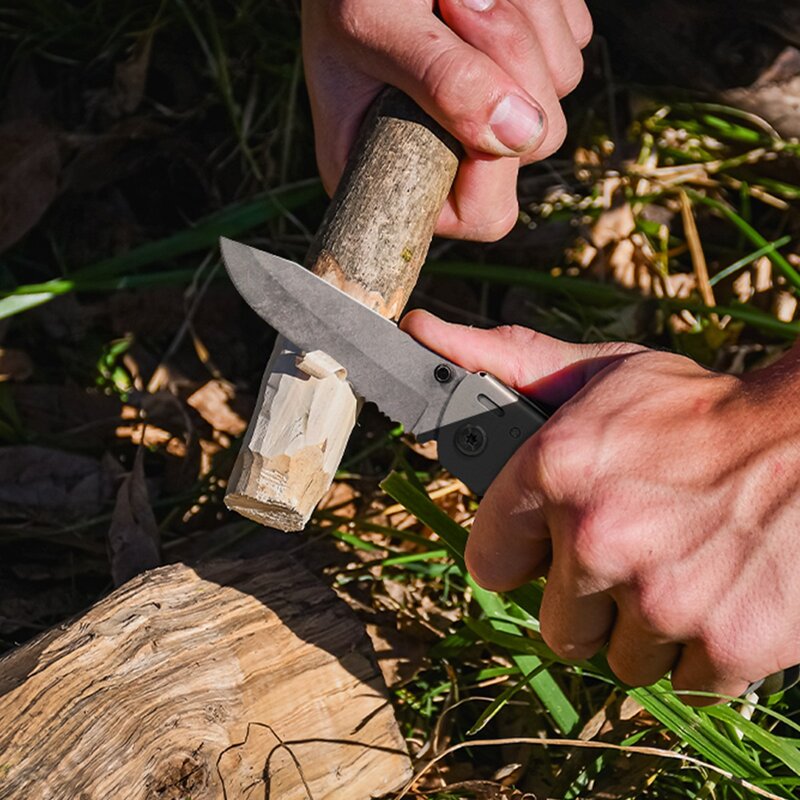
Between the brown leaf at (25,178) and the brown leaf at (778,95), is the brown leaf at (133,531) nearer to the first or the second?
the brown leaf at (25,178)

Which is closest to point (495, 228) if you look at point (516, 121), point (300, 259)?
point (516, 121)

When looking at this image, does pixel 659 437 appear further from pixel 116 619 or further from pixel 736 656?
pixel 116 619

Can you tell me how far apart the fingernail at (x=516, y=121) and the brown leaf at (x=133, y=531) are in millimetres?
1201

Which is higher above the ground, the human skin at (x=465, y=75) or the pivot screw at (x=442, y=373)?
the human skin at (x=465, y=75)

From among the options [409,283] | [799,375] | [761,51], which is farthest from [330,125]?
[761,51]

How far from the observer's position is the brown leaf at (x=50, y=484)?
2598 millimetres

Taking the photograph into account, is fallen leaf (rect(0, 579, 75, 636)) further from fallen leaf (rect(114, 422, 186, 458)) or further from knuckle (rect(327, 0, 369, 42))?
knuckle (rect(327, 0, 369, 42))

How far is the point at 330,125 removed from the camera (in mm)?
→ 2291

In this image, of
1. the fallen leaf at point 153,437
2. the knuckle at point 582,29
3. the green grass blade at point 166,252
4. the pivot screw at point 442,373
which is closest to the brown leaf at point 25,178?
the green grass blade at point 166,252

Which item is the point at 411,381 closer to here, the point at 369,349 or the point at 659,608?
the point at 369,349

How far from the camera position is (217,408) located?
2.85 meters

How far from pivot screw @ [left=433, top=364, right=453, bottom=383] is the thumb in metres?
0.05

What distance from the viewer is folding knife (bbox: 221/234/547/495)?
1.84 m

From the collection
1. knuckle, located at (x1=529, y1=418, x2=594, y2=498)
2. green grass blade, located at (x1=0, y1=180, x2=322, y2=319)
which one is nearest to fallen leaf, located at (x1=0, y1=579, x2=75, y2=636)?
green grass blade, located at (x1=0, y1=180, x2=322, y2=319)
